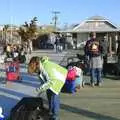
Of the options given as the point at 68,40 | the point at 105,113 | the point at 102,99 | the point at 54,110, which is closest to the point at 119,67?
the point at 102,99

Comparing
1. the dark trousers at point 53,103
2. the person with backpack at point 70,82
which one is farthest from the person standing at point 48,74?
the person with backpack at point 70,82

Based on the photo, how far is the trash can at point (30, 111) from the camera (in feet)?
27.3

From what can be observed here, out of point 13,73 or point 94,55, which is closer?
point 94,55

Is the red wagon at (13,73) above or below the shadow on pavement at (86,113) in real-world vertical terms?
above

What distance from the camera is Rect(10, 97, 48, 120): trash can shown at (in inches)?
328

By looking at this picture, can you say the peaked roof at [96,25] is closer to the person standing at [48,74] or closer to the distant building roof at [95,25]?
the distant building roof at [95,25]

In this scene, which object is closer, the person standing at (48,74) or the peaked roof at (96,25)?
the person standing at (48,74)

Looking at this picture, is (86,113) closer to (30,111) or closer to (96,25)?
(30,111)

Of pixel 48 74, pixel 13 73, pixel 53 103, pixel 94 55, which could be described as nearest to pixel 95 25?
pixel 13 73

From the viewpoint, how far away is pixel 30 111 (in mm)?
8375

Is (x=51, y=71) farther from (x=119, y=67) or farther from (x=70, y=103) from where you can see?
(x=119, y=67)

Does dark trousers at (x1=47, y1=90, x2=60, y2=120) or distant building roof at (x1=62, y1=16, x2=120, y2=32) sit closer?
dark trousers at (x1=47, y1=90, x2=60, y2=120)

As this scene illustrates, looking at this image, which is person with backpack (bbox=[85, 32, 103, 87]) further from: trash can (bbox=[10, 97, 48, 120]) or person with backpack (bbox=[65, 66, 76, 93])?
trash can (bbox=[10, 97, 48, 120])

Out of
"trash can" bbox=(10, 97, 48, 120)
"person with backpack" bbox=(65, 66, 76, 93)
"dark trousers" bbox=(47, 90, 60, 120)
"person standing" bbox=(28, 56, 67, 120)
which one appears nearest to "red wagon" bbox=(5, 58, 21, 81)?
"person with backpack" bbox=(65, 66, 76, 93)
